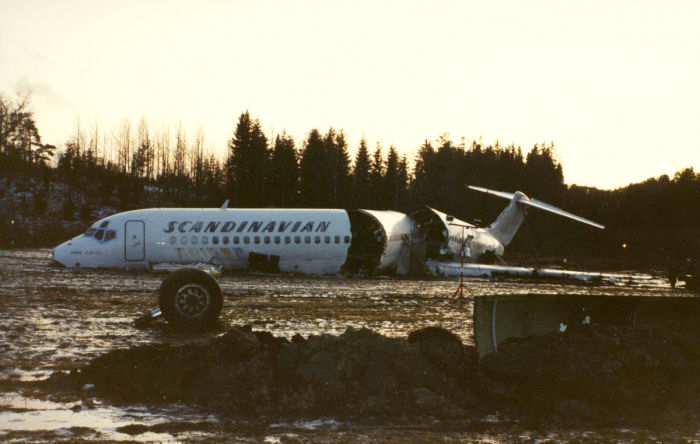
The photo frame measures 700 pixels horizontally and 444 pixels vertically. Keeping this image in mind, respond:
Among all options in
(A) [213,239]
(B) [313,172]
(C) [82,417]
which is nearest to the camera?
(C) [82,417]

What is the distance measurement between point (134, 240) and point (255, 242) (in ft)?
15.4

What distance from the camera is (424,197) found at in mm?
91750

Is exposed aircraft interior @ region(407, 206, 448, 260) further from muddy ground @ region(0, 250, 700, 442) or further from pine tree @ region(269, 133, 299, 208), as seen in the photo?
pine tree @ region(269, 133, 299, 208)

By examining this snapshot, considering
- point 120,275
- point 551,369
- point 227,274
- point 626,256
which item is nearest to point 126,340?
point 551,369

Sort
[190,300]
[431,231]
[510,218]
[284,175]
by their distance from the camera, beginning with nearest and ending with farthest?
1. [190,300]
2. [431,231]
3. [510,218]
4. [284,175]

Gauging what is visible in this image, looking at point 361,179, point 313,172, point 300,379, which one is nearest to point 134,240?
point 300,379

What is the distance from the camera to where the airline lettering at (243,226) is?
1013 inches

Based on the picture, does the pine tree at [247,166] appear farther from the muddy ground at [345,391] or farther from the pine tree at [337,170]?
the muddy ground at [345,391]

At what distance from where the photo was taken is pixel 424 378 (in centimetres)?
748

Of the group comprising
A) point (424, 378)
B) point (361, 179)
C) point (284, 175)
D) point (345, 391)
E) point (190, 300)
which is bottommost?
point (345, 391)

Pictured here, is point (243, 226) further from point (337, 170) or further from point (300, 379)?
point (337, 170)

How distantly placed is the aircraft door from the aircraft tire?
1401 cm

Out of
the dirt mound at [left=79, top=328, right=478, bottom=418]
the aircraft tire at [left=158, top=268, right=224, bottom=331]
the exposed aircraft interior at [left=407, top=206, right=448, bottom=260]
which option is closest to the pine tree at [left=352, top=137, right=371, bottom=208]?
the exposed aircraft interior at [left=407, top=206, right=448, bottom=260]

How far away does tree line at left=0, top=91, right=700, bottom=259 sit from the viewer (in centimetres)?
6594
